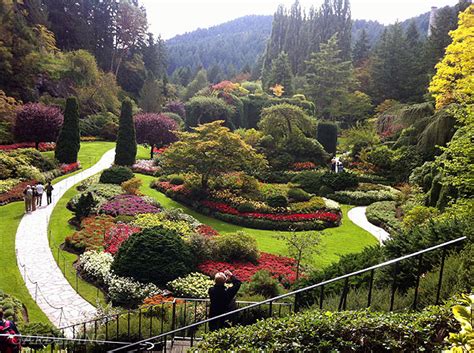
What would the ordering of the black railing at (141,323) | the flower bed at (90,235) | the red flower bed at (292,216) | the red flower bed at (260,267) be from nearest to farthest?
1. the black railing at (141,323)
2. the red flower bed at (260,267)
3. the flower bed at (90,235)
4. the red flower bed at (292,216)

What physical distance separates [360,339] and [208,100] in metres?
34.6

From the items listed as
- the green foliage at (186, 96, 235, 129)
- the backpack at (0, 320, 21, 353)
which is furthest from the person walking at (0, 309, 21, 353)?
the green foliage at (186, 96, 235, 129)

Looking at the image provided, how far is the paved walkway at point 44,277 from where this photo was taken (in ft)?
33.9

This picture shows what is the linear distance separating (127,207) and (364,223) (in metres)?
10.9

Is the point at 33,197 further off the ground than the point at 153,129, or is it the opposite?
the point at 153,129

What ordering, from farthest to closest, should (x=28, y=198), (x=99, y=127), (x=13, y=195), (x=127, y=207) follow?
(x=99, y=127)
(x=13, y=195)
(x=127, y=207)
(x=28, y=198)

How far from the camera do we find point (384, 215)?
65.4ft

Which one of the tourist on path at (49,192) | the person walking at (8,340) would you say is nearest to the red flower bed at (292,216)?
the tourist on path at (49,192)

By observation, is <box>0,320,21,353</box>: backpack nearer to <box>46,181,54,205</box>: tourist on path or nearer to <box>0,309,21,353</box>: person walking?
<box>0,309,21,353</box>: person walking

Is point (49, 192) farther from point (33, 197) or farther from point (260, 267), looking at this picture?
point (260, 267)

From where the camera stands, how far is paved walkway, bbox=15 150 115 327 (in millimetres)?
10323

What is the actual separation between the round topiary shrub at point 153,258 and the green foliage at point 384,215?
967cm

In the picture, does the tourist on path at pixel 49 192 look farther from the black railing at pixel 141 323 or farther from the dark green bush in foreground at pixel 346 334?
the dark green bush in foreground at pixel 346 334

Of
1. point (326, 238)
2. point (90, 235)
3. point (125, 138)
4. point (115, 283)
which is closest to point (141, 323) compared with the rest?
point (115, 283)
